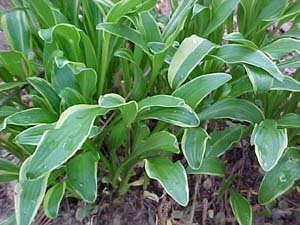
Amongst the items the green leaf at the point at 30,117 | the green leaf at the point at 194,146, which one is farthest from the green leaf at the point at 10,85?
the green leaf at the point at 194,146

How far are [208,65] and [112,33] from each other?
331 millimetres

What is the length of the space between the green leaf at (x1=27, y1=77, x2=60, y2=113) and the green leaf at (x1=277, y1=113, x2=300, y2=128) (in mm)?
595

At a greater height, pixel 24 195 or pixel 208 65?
pixel 208 65

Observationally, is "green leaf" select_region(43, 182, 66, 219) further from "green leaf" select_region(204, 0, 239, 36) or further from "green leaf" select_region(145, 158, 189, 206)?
"green leaf" select_region(204, 0, 239, 36)

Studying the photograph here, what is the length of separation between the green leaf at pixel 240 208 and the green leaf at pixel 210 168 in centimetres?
Result: 11

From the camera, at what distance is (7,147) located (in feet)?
5.41

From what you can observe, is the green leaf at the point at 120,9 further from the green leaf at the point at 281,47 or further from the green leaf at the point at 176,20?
the green leaf at the point at 281,47

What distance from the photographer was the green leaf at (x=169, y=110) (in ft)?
4.36

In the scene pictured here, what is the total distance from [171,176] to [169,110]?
0.16 m

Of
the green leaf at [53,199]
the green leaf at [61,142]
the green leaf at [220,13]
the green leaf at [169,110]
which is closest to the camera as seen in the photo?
the green leaf at [61,142]

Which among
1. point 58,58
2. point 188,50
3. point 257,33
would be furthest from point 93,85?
point 257,33

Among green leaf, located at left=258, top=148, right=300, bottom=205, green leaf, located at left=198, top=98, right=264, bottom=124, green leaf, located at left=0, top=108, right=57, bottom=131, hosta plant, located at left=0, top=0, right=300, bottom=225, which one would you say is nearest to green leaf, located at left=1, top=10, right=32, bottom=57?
hosta plant, located at left=0, top=0, right=300, bottom=225

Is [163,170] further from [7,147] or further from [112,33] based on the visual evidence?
[7,147]

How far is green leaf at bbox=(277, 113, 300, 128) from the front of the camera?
1510mm
